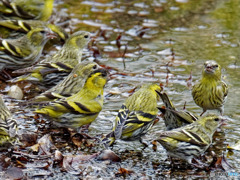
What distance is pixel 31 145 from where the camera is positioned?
671 cm

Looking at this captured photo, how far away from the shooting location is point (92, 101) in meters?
7.09

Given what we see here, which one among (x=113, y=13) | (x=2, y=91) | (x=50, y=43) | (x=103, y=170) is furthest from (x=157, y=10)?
(x=103, y=170)

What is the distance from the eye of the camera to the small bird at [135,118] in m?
6.27

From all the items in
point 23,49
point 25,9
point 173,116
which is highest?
point 25,9

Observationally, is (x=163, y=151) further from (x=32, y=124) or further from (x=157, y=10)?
(x=157, y=10)

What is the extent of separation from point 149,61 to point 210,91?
7.75 feet

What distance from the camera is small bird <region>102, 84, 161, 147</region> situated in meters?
6.27

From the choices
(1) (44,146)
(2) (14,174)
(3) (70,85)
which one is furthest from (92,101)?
(2) (14,174)

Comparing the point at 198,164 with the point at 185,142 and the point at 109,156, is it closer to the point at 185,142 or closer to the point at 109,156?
the point at 185,142

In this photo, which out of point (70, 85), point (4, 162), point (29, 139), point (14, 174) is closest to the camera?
point (14, 174)

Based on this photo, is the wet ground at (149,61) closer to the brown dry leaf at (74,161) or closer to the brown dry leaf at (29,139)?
the brown dry leaf at (74,161)

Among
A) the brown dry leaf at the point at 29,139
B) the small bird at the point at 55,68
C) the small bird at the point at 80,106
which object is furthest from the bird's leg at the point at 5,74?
the brown dry leaf at the point at 29,139

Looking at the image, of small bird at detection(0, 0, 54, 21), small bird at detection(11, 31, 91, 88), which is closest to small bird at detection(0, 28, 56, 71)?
small bird at detection(11, 31, 91, 88)

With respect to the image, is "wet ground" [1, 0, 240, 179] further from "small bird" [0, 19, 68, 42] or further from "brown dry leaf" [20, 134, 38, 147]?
"small bird" [0, 19, 68, 42]
